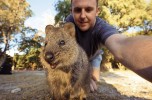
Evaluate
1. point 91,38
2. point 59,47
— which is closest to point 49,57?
point 59,47

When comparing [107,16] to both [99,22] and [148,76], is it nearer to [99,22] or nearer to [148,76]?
[99,22]

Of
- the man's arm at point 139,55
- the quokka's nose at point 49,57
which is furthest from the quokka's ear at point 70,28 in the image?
the man's arm at point 139,55

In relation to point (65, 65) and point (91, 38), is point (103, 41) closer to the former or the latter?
point (65, 65)

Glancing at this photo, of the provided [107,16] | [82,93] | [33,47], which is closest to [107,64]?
[107,16]

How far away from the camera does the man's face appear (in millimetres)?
3736

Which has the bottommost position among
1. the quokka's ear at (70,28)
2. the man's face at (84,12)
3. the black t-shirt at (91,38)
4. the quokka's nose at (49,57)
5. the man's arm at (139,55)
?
the man's arm at (139,55)

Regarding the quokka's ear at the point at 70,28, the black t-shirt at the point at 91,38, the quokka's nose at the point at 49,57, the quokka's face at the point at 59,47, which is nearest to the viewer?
the quokka's nose at the point at 49,57

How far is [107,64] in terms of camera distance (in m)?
22.0

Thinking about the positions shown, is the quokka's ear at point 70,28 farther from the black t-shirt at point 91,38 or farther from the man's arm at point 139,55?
the man's arm at point 139,55

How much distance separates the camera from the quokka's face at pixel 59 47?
11.0ft

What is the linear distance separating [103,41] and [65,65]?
0.97 m

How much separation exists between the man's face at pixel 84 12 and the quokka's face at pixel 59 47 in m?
0.17

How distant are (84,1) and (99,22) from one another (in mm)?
318

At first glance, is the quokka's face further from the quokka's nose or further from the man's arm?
the man's arm
